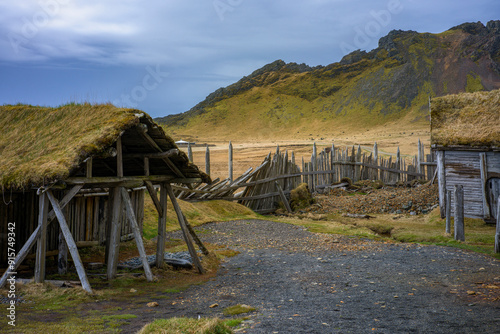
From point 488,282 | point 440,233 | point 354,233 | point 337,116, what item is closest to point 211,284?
point 488,282

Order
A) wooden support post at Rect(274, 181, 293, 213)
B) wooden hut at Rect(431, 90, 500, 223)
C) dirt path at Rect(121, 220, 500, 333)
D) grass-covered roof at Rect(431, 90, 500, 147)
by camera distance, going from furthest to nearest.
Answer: wooden support post at Rect(274, 181, 293, 213), grass-covered roof at Rect(431, 90, 500, 147), wooden hut at Rect(431, 90, 500, 223), dirt path at Rect(121, 220, 500, 333)

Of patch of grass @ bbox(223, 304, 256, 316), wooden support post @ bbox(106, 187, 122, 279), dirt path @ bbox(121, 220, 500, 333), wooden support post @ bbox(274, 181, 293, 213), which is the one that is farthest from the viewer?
wooden support post @ bbox(274, 181, 293, 213)

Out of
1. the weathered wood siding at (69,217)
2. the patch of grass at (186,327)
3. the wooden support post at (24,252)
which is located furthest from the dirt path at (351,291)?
the weathered wood siding at (69,217)

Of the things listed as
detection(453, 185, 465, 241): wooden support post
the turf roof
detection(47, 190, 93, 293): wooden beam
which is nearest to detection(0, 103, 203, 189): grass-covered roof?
the turf roof

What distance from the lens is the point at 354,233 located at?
47.5ft

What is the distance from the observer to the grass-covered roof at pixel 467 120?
15000mm

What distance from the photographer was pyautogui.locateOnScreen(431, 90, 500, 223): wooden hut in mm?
14805

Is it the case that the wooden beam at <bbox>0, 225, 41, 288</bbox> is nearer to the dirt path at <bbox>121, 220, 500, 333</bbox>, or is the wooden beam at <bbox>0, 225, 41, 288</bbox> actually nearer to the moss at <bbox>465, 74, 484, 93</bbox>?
the dirt path at <bbox>121, 220, 500, 333</bbox>

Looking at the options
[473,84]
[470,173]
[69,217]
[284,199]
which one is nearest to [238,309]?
[69,217]

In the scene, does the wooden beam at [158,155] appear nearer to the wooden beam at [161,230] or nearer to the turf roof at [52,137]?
the wooden beam at [161,230]

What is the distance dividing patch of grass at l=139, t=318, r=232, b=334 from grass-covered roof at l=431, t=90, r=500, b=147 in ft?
41.8

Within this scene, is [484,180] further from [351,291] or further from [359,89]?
[359,89]

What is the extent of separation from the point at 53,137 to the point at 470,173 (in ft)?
43.0

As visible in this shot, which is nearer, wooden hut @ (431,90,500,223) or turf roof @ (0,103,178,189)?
turf roof @ (0,103,178,189)
